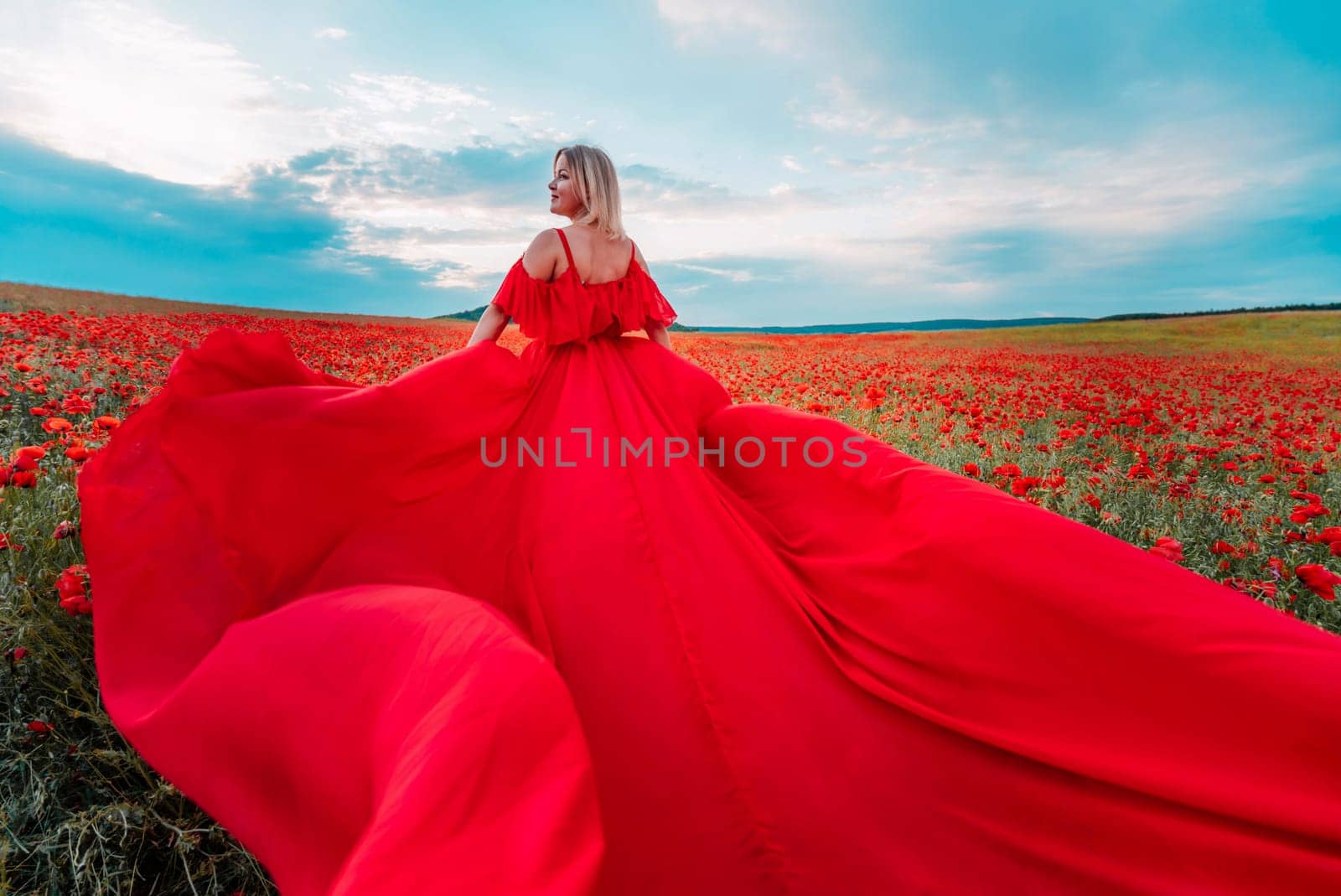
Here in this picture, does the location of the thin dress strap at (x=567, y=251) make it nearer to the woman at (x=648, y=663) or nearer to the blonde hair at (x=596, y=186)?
the blonde hair at (x=596, y=186)

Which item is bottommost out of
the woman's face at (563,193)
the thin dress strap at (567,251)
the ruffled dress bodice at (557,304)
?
the ruffled dress bodice at (557,304)

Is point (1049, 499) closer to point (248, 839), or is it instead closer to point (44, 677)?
point (248, 839)

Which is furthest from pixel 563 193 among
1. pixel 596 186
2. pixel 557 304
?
pixel 557 304

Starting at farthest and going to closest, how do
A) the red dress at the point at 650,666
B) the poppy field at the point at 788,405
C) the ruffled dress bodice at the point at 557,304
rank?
the ruffled dress bodice at the point at 557,304, the poppy field at the point at 788,405, the red dress at the point at 650,666

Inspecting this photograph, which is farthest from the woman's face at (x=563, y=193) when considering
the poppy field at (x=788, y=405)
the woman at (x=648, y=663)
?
A: the poppy field at (x=788, y=405)

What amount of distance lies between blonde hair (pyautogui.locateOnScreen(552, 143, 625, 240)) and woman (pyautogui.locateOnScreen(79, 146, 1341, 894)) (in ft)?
3.09

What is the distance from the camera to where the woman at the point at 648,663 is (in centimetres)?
154

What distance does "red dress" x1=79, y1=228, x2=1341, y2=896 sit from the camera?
154 cm

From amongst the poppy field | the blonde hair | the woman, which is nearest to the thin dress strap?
the blonde hair

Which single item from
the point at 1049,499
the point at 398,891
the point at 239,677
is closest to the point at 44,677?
the point at 239,677

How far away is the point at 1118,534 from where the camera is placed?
4.64 metres

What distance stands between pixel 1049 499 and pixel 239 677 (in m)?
4.99

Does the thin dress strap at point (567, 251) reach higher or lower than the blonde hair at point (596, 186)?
lower

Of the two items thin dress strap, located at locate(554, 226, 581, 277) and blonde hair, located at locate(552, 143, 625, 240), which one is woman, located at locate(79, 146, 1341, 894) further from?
blonde hair, located at locate(552, 143, 625, 240)
